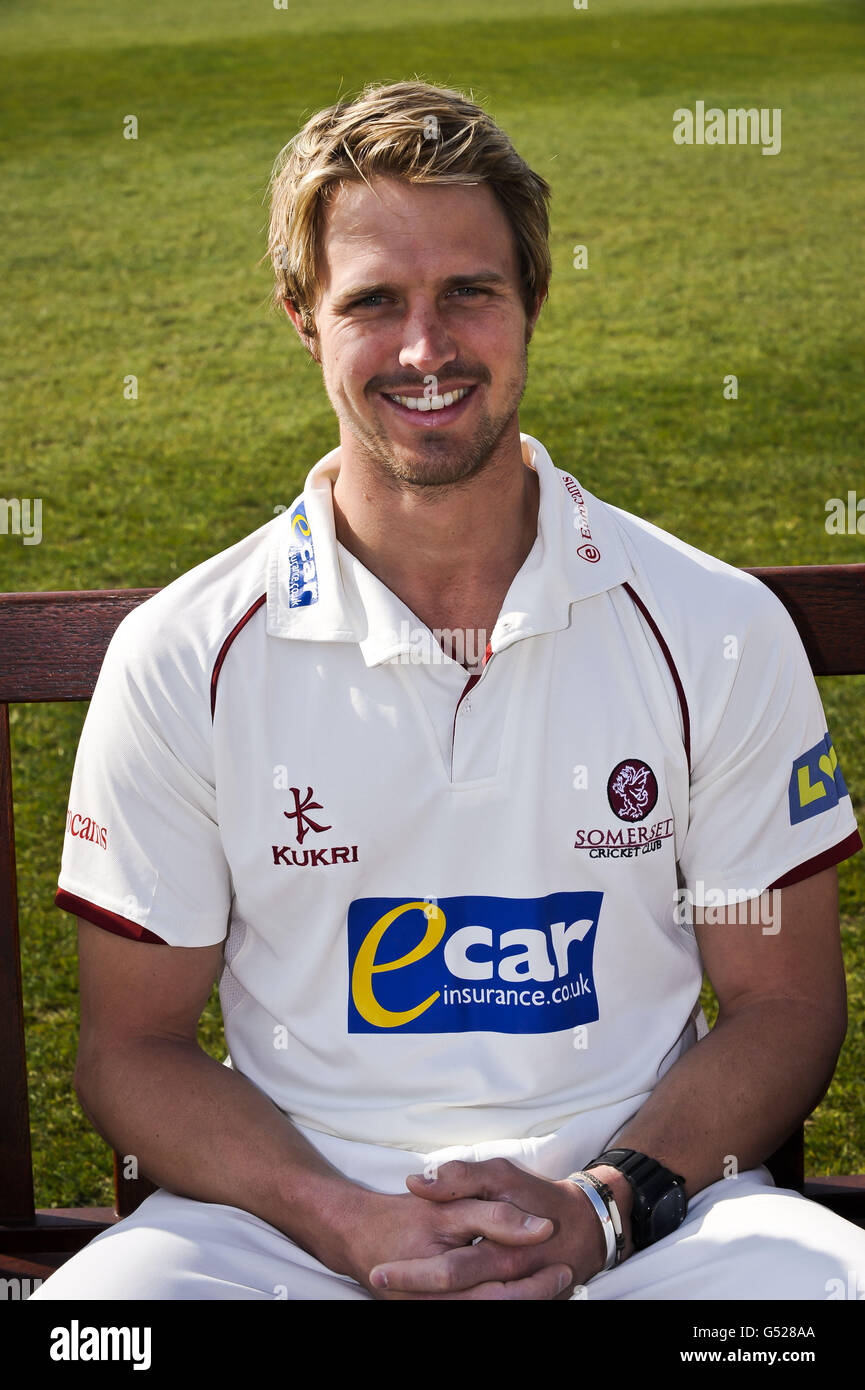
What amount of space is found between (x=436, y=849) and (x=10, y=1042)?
0.85 m

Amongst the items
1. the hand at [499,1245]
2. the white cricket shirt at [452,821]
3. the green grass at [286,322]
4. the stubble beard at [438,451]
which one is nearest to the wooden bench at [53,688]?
the white cricket shirt at [452,821]

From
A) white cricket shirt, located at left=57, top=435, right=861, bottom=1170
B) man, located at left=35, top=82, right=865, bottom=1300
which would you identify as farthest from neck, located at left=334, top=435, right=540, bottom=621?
white cricket shirt, located at left=57, top=435, right=861, bottom=1170

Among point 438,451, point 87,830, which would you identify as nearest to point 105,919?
point 87,830

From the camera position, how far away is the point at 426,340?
229 cm

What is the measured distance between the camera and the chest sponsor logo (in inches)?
88.0

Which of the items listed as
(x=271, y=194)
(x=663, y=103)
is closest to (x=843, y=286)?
(x=663, y=103)

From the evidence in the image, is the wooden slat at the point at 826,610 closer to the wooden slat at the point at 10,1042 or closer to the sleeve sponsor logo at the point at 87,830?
the sleeve sponsor logo at the point at 87,830

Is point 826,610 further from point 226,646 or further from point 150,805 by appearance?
point 150,805

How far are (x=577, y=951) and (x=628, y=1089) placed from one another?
0.23 m

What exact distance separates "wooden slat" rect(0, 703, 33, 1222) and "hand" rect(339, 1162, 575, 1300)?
0.73 metres

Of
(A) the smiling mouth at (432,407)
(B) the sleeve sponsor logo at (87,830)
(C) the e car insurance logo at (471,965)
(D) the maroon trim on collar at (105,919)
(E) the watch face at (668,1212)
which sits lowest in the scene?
(E) the watch face at (668,1212)

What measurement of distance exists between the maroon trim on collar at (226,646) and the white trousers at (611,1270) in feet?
2.38

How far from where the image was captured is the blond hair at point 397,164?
2305 mm
